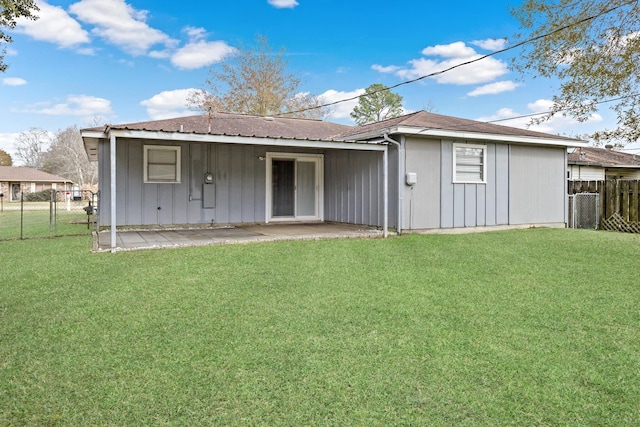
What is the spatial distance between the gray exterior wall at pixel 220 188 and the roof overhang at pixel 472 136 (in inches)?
33.5

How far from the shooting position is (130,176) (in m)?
9.63

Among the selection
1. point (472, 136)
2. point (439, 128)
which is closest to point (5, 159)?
point (439, 128)

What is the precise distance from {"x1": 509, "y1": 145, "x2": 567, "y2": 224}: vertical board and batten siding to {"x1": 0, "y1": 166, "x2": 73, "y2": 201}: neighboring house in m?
37.0

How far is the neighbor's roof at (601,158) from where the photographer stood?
58.0ft

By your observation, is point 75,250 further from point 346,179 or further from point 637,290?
point 637,290

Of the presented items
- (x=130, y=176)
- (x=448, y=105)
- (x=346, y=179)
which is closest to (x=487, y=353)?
(x=346, y=179)

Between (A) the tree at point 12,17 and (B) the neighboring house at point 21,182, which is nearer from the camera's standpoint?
(A) the tree at point 12,17

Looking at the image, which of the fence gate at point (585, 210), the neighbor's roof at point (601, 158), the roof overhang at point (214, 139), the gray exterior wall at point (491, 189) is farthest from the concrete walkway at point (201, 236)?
the neighbor's roof at point (601, 158)

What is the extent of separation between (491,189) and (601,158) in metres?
13.8

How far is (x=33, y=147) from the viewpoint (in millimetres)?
48812

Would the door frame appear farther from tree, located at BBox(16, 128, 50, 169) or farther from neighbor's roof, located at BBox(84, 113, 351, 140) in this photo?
tree, located at BBox(16, 128, 50, 169)

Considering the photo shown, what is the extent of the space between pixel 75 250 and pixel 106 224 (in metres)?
Result: 2.71

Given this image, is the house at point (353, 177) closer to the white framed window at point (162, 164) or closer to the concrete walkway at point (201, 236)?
the white framed window at point (162, 164)

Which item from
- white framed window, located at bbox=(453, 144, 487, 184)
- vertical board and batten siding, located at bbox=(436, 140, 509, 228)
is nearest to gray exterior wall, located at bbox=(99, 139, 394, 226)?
vertical board and batten siding, located at bbox=(436, 140, 509, 228)
